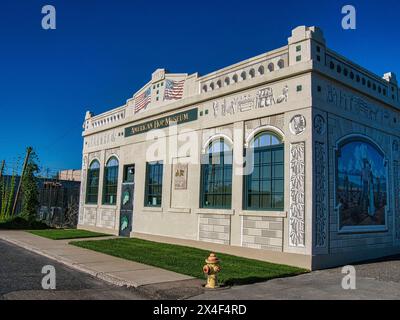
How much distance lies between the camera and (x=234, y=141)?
13359mm

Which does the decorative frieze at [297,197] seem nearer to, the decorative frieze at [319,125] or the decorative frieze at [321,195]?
the decorative frieze at [321,195]

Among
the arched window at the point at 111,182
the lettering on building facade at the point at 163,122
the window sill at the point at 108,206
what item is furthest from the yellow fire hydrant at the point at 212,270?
the arched window at the point at 111,182

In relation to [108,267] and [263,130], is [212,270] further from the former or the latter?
[263,130]

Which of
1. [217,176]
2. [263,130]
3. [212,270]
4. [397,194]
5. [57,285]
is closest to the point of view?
[212,270]

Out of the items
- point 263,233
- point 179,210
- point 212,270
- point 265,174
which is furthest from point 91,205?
point 212,270

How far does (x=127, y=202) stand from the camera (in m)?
18.9

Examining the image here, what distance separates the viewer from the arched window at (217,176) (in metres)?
13.6

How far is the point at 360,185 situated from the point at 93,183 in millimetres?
14970

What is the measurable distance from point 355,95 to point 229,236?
6.10 metres

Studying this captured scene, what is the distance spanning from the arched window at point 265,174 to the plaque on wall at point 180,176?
318 cm

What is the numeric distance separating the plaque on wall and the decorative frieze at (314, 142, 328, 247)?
567 centimetres

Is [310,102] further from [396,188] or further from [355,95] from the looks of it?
[396,188]

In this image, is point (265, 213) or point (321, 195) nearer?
point (321, 195)

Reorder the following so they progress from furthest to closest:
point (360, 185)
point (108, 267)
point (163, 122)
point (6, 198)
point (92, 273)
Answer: point (6, 198) → point (163, 122) → point (360, 185) → point (108, 267) → point (92, 273)
